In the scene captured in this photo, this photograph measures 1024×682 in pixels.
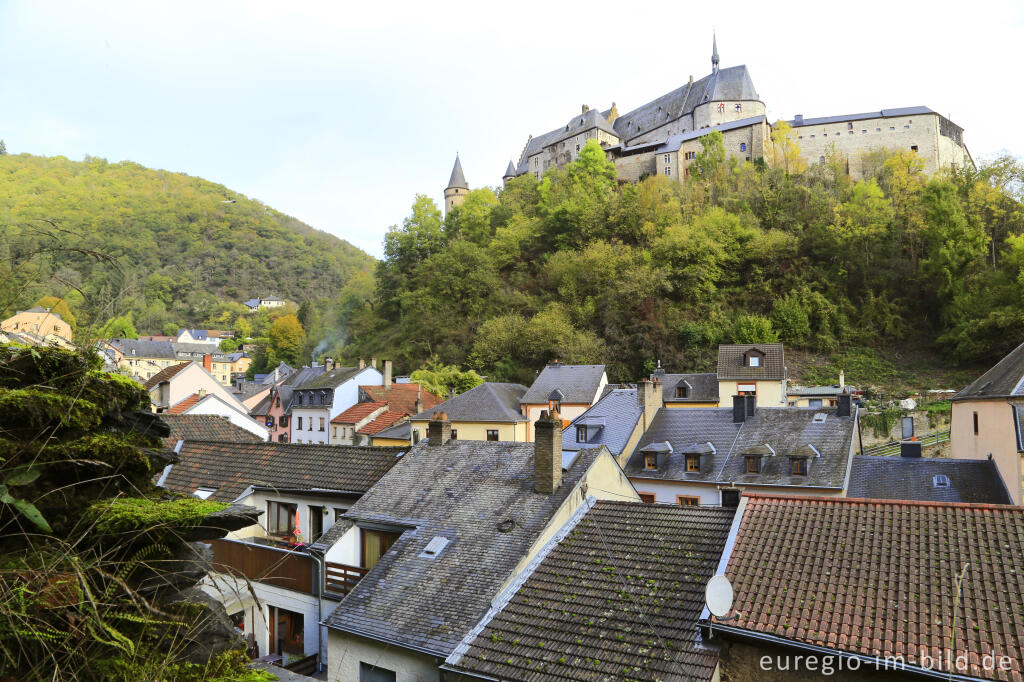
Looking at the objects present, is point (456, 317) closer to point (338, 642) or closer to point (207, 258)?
point (338, 642)

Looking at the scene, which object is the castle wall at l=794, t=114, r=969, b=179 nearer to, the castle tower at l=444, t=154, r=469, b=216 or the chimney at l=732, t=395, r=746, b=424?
the castle tower at l=444, t=154, r=469, b=216

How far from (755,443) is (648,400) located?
4.85 meters

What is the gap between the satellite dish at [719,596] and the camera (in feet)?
25.8

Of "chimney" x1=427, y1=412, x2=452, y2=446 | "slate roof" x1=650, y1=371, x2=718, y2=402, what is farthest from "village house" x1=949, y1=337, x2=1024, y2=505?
"chimney" x1=427, y1=412, x2=452, y2=446

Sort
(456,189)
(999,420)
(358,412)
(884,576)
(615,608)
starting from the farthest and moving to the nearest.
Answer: (456,189) < (358,412) < (999,420) < (615,608) < (884,576)

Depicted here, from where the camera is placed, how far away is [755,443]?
23.2m

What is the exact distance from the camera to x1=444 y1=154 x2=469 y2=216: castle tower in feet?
293

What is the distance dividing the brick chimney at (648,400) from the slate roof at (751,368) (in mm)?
10299

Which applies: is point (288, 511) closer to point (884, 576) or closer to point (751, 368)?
point (884, 576)

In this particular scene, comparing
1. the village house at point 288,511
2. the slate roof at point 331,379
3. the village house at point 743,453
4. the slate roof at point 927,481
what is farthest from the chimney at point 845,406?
the slate roof at point 331,379

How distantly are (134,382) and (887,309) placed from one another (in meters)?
55.1

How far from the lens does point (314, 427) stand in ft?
136

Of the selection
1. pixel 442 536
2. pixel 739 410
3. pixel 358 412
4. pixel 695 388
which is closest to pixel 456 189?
pixel 358 412

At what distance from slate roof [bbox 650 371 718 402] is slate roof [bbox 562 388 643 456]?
8.61 meters
